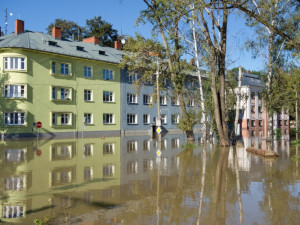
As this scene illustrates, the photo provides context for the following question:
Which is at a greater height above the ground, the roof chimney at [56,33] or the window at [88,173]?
the roof chimney at [56,33]

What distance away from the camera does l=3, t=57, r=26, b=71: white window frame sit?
3306 centimetres

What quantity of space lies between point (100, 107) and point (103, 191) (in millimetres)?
31875

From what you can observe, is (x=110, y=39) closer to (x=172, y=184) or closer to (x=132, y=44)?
(x=132, y=44)

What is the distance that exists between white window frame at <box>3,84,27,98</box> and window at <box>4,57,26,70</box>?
1779 mm

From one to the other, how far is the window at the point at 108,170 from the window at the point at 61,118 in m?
23.3

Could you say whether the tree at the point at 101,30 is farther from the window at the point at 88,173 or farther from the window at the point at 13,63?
the window at the point at 88,173

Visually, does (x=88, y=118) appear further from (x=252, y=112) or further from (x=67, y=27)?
(x=252, y=112)

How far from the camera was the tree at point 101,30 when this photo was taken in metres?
54.7

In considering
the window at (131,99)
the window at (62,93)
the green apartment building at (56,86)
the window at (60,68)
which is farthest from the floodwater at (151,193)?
the window at (131,99)

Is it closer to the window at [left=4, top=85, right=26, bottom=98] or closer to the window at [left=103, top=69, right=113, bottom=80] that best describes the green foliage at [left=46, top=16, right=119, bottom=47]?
the window at [left=103, top=69, right=113, bottom=80]

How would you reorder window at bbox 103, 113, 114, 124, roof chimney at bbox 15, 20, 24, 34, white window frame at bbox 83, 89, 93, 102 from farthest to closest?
window at bbox 103, 113, 114, 124, white window frame at bbox 83, 89, 93, 102, roof chimney at bbox 15, 20, 24, 34

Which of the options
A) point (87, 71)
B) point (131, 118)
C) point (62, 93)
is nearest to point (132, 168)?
point (62, 93)

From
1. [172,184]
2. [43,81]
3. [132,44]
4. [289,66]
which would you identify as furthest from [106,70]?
[172,184]

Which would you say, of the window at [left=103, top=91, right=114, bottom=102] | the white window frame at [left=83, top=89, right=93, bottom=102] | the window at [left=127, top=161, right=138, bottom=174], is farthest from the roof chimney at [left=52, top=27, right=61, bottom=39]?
the window at [left=127, top=161, right=138, bottom=174]
